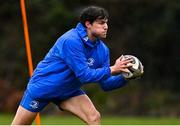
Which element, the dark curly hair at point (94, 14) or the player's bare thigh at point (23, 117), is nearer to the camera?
the dark curly hair at point (94, 14)

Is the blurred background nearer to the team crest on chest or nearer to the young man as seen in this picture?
the young man

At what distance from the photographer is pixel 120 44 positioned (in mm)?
22438

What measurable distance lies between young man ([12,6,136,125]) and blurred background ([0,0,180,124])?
529 inches

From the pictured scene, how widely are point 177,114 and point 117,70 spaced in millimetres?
13791

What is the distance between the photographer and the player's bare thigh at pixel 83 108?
7215 millimetres

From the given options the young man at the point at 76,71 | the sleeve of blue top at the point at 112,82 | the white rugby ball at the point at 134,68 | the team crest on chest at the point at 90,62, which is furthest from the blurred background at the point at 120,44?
the white rugby ball at the point at 134,68

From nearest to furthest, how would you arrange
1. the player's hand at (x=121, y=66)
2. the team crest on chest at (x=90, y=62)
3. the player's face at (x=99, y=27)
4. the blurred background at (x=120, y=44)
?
the player's hand at (x=121, y=66)
the player's face at (x=99, y=27)
the team crest on chest at (x=90, y=62)
the blurred background at (x=120, y=44)

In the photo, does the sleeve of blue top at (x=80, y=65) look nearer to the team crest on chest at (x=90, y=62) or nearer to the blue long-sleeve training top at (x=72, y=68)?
the blue long-sleeve training top at (x=72, y=68)

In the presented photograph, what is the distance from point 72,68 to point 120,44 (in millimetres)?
15434

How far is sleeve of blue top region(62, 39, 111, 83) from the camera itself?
6.97 meters

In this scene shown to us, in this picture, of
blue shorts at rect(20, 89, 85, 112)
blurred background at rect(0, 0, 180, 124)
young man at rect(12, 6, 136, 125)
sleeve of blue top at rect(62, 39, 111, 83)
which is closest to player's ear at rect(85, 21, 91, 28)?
young man at rect(12, 6, 136, 125)

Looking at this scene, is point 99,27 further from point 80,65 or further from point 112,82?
point 112,82

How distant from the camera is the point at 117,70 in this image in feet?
22.8

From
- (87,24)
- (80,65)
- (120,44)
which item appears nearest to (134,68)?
(80,65)
